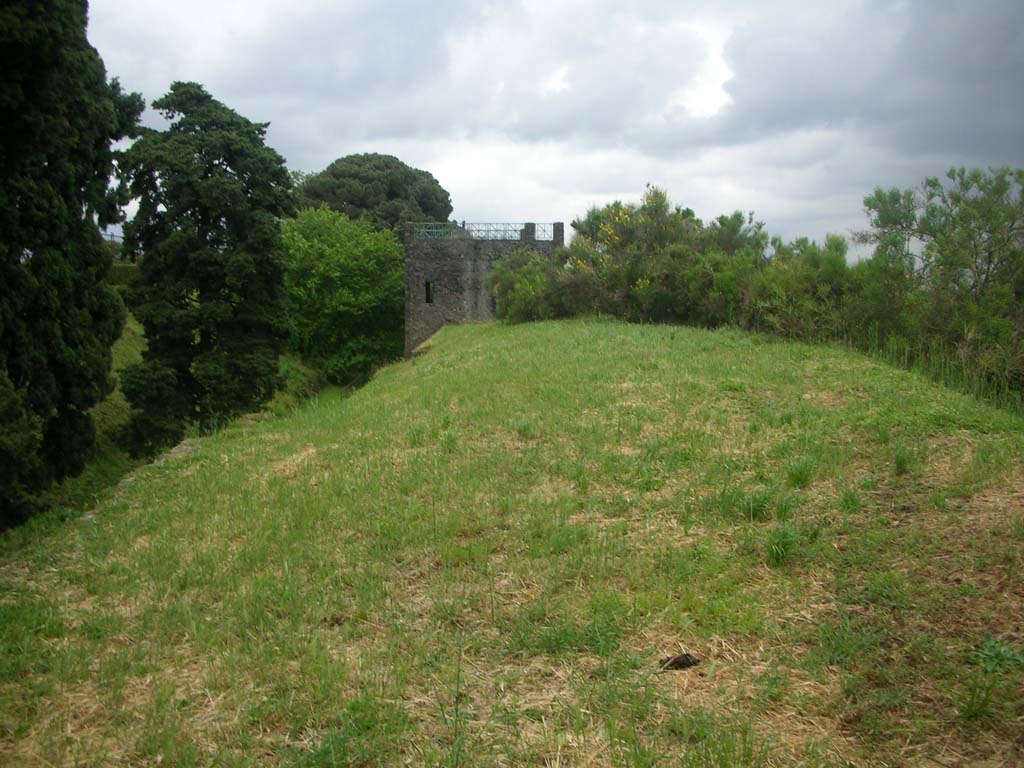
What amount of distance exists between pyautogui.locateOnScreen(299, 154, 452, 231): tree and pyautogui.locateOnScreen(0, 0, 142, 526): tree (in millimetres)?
33464

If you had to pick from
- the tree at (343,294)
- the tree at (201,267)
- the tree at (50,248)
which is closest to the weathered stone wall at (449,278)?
the tree at (343,294)

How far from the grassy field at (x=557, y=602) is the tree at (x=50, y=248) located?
3661 millimetres

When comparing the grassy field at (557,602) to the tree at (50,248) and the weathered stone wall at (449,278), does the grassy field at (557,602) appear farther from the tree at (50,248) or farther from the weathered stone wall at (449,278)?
the weathered stone wall at (449,278)

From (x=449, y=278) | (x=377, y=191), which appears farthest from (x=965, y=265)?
(x=377, y=191)

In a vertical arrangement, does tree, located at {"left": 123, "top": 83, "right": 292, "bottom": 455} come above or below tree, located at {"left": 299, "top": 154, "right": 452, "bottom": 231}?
below

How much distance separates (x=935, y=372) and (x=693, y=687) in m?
8.17

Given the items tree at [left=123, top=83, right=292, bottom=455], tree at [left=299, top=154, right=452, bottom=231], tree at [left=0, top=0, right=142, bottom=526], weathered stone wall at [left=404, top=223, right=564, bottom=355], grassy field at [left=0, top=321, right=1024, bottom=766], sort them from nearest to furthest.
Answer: grassy field at [left=0, top=321, right=1024, bottom=766]
tree at [left=0, top=0, right=142, bottom=526]
tree at [left=123, top=83, right=292, bottom=455]
weathered stone wall at [left=404, top=223, right=564, bottom=355]
tree at [left=299, top=154, right=452, bottom=231]

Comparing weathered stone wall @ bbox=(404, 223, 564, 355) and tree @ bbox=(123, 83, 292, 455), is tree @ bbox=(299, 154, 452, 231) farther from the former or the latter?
tree @ bbox=(123, 83, 292, 455)

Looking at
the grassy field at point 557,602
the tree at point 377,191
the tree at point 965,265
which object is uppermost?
the tree at point 377,191

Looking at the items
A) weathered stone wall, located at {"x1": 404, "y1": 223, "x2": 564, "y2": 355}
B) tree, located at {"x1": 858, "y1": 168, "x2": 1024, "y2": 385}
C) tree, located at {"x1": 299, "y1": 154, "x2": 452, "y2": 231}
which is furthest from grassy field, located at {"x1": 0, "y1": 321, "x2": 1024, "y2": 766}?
tree, located at {"x1": 299, "y1": 154, "x2": 452, "y2": 231}

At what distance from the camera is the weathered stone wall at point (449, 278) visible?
34.9 metres

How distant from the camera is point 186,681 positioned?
377cm

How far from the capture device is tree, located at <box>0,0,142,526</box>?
314 inches

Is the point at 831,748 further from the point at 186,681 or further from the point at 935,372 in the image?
the point at 935,372
